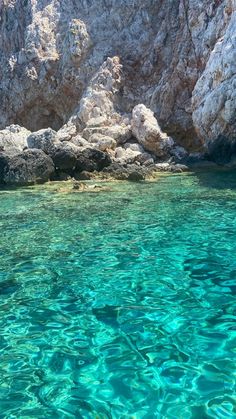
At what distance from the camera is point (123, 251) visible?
10.3 metres

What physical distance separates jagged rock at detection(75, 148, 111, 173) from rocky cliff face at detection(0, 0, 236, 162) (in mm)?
6655

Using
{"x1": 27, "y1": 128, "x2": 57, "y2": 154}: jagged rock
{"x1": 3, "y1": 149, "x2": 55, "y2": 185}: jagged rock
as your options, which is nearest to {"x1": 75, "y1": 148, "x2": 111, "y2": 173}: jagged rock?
{"x1": 3, "y1": 149, "x2": 55, "y2": 185}: jagged rock

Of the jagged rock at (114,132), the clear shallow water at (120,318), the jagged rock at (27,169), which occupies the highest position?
the jagged rock at (114,132)

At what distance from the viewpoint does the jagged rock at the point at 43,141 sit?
29.7 meters

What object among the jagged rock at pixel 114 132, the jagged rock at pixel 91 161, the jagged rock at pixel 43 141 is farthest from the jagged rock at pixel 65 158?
the jagged rock at pixel 114 132

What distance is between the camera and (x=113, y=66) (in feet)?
134

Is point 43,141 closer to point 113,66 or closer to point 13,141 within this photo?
point 13,141

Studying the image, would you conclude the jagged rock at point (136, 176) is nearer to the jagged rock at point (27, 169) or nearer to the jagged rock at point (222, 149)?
the jagged rock at point (27, 169)

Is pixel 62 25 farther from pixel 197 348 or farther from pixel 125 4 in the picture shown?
pixel 197 348

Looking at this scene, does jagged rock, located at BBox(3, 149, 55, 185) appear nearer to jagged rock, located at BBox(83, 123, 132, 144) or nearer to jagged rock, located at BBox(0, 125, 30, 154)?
jagged rock, located at BBox(0, 125, 30, 154)

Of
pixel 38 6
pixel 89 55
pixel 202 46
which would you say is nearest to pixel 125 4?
pixel 89 55

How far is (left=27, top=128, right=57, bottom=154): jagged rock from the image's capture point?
29.7 m

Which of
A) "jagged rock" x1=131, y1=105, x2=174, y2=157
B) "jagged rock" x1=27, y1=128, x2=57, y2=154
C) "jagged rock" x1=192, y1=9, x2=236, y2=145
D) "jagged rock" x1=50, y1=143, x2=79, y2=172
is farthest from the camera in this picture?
"jagged rock" x1=131, y1=105, x2=174, y2=157

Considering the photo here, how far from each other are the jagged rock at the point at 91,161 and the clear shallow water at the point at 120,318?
46.9 feet
